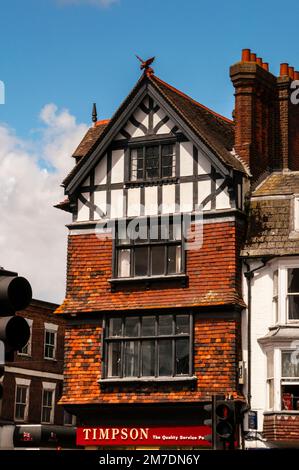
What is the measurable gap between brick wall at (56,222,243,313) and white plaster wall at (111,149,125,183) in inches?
84.4

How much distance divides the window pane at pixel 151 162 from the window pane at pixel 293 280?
5.65m

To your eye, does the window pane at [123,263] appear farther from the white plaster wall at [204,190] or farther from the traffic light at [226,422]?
the traffic light at [226,422]

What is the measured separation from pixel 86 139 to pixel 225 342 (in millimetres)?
10744

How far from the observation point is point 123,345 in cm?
3014

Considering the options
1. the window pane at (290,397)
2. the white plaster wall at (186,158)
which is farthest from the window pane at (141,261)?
the window pane at (290,397)

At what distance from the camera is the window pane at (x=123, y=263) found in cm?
3100

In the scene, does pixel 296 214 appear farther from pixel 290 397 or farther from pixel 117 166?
pixel 117 166

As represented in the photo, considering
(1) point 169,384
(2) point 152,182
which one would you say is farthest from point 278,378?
(2) point 152,182

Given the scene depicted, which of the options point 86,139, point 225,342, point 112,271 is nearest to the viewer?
point 225,342

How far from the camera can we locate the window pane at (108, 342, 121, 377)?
30.3 metres

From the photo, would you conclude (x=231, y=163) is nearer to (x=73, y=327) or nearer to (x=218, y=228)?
(x=218, y=228)

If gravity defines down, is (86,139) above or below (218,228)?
above
